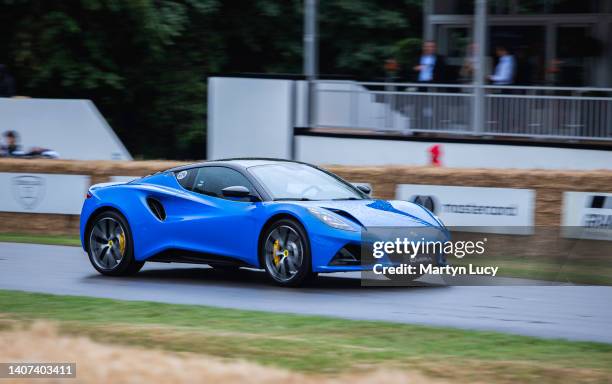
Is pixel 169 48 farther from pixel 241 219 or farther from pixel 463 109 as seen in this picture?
pixel 241 219

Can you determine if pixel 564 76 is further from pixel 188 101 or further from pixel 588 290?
pixel 588 290

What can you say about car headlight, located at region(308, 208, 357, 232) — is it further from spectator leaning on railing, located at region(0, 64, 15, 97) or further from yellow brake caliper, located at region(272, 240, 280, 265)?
spectator leaning on railing, located at region(0, 64, 15, 97)

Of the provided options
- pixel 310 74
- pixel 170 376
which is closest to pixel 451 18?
pixel 310 74

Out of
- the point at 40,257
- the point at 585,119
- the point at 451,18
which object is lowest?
the point at 40,257

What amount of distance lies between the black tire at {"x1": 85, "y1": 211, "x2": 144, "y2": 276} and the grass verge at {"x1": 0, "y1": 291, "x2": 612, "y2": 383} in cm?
268

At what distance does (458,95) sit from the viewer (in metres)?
21.5

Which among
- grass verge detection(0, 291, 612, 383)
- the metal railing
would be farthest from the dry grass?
the metal railing

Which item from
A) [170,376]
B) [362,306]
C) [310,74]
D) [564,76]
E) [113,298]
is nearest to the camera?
[170,376]

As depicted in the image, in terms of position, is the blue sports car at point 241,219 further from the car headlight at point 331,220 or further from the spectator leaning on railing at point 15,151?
the spectator leaning on railing at point 15,151

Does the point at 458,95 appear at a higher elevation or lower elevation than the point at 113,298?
higher

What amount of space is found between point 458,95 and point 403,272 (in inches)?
406

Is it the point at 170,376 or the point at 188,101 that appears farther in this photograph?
the point at 188,101

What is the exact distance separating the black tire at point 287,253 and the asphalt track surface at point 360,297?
0.44ft

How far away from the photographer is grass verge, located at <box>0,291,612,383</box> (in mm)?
7242
